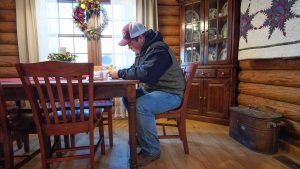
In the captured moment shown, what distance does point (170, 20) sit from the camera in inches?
134

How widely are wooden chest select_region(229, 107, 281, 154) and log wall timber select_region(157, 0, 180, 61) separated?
1.85 meters

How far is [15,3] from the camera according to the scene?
2.99 metres

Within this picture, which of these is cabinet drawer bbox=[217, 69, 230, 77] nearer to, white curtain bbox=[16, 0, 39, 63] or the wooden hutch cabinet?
the wooden hutch cabinet

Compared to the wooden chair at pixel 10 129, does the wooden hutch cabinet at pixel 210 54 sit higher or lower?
higher

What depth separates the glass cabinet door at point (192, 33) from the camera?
3018 mm

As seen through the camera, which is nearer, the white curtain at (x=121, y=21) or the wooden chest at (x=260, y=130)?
the wooden chest at (x=260, y=130)

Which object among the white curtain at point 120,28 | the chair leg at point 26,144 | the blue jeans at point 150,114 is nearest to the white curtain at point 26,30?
the white curtain at point 120,28

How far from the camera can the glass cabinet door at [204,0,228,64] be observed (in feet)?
8.97

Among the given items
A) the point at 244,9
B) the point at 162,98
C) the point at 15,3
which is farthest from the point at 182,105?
the point at 15,3

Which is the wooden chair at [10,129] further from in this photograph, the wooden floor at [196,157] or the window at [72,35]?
the window at [72,35]

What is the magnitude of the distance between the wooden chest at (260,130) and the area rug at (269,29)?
62 cm

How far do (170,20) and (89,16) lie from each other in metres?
1.37

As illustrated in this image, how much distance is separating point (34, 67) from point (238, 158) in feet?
6.05

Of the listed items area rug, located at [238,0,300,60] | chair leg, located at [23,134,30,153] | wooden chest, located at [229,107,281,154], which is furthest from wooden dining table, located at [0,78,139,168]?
area rug, located at [238,0,300,60]
